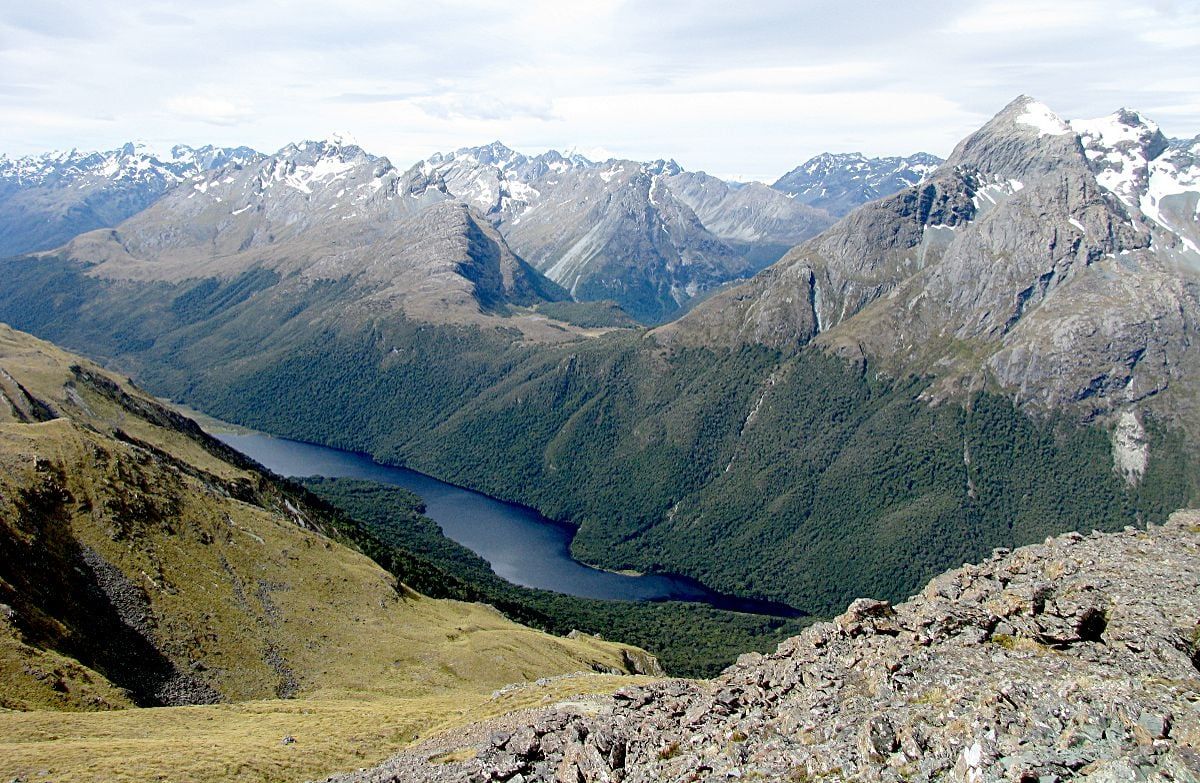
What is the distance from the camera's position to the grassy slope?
6378 cm

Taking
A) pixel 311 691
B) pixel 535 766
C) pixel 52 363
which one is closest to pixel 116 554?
pixel 311 691

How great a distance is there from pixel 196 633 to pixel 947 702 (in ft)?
297

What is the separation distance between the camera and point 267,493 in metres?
167

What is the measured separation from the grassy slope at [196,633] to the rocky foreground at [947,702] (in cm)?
1962

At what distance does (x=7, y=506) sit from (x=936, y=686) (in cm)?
10584

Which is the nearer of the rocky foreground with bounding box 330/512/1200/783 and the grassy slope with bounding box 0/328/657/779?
the rocky foreground with bounding box 330/512/1200/783

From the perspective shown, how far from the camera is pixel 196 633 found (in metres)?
96.4

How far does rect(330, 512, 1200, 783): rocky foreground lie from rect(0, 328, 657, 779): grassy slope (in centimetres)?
1962

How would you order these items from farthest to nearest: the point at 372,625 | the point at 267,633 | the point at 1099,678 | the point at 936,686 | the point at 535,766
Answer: the point at 372,625, the point at 267,633, the point at 535,766, the point at 936,686, the point at 1099,678

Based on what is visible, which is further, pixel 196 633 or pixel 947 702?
pixel 196 633

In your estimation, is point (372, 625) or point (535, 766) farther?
point (372, 625)

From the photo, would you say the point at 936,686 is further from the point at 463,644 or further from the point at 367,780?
the point at 463,644

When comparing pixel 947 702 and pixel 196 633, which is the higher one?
pixel 947 702

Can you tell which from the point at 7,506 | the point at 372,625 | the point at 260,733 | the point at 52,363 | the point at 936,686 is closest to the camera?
the point at 936,686
